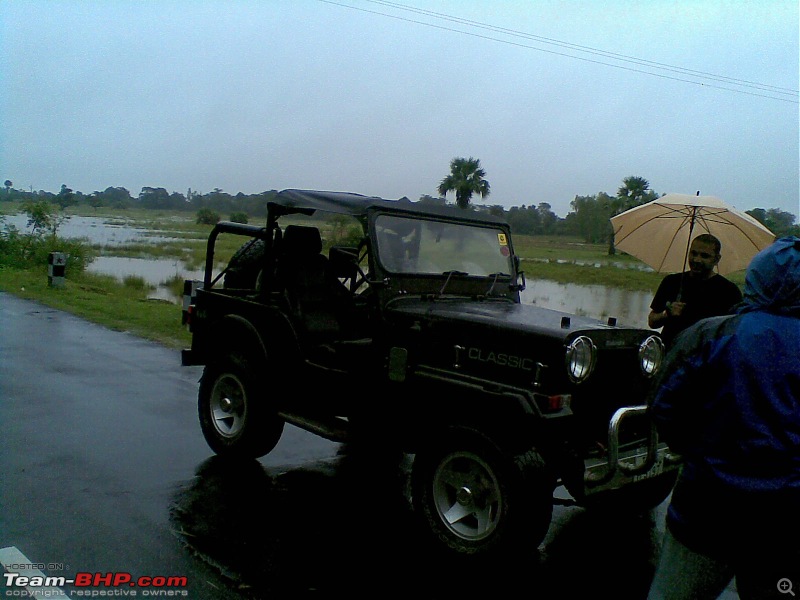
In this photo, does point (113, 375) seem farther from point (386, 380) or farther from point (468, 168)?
point (468, 168)

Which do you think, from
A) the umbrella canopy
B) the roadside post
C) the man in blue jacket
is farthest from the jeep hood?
the roadside post

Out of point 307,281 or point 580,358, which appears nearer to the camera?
point 580,358

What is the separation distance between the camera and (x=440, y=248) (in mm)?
5516

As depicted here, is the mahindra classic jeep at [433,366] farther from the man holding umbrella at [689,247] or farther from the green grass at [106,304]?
the green grass at [106,304]

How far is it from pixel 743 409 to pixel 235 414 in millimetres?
4367

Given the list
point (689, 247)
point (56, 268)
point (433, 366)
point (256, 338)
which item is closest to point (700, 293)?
point (689, 247)

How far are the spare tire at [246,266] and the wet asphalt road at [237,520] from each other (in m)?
1.39

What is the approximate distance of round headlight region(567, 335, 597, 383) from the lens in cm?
394

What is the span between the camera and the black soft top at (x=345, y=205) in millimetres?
5258

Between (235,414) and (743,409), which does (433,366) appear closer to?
(235,414)

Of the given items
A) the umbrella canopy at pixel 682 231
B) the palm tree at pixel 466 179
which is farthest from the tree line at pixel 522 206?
the umbrella canopy at pixel 682 231

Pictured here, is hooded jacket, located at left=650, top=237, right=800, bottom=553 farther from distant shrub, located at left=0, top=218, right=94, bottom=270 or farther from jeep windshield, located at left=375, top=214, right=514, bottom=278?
distant shrub, located at left=0, top=218, right=94, bottom=270

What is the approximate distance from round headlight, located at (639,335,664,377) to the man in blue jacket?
2.13 metres

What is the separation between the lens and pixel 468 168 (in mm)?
33000
